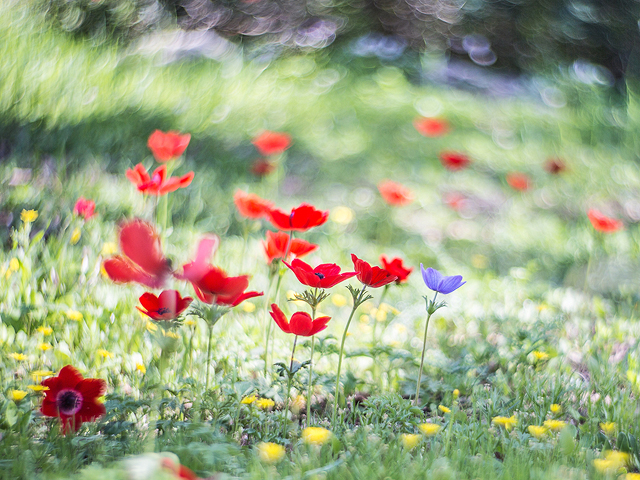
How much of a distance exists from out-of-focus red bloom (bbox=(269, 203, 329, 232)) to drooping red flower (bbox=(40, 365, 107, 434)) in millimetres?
591

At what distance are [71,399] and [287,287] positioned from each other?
1.26 metres

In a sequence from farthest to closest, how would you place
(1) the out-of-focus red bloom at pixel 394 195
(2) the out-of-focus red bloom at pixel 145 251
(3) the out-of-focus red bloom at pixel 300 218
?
(1) the out-of-focus red bloom at pixel 394 195
(3) the out-of-focus red bloom at pixel 300 218
(2) the out-of-focus red bloom at pixel 145 251

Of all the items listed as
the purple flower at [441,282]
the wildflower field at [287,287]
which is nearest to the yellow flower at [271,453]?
the wildflower field at [287,287]

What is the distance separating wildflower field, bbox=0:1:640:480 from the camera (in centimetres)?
107

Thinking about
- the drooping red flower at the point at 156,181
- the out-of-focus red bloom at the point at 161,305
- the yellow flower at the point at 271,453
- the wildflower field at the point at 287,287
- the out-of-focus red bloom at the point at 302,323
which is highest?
the drooping red flower at the point at 156,181

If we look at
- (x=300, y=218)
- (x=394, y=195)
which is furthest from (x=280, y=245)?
(x=394, y=195)

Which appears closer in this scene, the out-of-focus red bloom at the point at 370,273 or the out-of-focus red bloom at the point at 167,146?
the out-of-focus red bloom at the point at 370,273

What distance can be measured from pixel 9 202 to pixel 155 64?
3.05 m

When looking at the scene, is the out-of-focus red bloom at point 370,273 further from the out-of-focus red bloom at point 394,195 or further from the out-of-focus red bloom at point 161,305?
the out-of-focus red bloom at point 394,195

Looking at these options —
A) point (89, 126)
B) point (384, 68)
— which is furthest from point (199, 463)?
point (384, 68)

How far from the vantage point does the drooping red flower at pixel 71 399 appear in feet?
3.61

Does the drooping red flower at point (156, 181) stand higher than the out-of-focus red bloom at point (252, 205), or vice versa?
the drooping red flower at point (156, 181)

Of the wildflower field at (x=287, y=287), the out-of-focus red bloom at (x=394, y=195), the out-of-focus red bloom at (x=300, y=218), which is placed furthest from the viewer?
the out-of-focus red bloom at (x=394, y=195)

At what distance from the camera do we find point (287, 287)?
7.56ft
